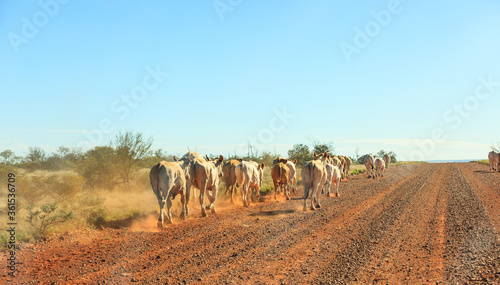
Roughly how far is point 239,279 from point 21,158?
3637 cm

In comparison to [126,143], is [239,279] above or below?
below

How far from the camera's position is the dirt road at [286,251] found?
6.02m

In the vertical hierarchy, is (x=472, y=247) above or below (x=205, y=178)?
below

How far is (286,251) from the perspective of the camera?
7.61m

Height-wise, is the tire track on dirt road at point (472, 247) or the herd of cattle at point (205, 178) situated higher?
the herd of cattle at point (205, 178)

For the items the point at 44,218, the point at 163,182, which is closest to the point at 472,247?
the point at 163,182

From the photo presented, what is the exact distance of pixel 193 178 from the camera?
13.8 meters

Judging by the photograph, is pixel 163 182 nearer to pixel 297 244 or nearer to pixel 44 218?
pixel 44 218

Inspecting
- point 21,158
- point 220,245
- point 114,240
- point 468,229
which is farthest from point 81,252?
point 21,158

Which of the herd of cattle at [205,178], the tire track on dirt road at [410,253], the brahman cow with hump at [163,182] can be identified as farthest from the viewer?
the herd of cattle at [205,178]

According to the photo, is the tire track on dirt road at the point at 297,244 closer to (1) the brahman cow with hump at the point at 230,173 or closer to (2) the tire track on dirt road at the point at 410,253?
(2) the tire track on dirt road at the point at 410,253

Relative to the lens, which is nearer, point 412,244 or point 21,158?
point 412,244

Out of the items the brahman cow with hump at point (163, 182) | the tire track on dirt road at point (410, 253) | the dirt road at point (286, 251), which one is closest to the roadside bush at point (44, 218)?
the dirt road at point (286, 251)

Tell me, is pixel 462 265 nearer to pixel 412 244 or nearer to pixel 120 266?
pixel 412 244
